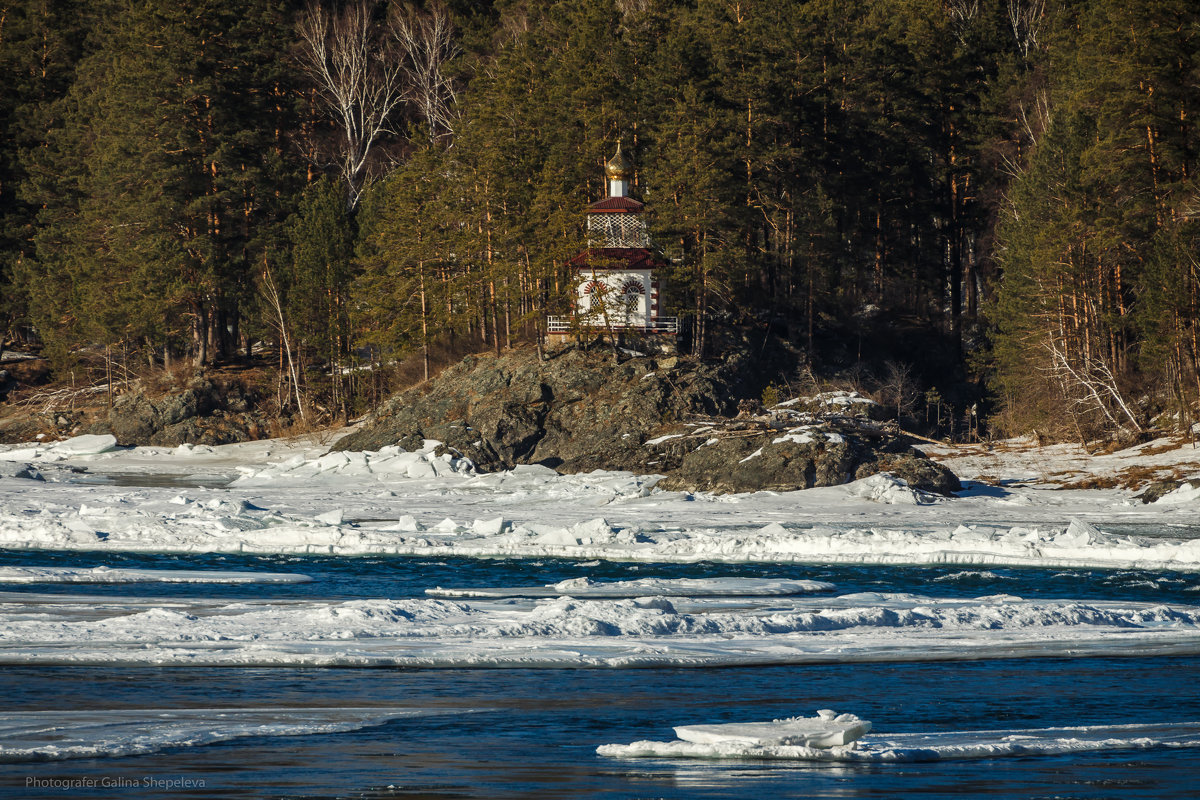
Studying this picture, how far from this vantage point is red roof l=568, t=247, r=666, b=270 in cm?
4834

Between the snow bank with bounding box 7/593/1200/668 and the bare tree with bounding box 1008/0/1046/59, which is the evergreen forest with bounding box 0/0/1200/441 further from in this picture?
the snow bank with bounding box 7/593/1200/668

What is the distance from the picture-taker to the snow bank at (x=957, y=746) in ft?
39.7

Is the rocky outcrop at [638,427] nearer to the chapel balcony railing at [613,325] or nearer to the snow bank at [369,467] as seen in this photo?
the snow bank at [369,467]

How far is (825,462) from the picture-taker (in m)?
36.5

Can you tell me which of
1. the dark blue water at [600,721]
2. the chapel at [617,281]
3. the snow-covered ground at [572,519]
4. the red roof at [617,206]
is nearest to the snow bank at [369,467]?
the snow-covered ground at [572,519]

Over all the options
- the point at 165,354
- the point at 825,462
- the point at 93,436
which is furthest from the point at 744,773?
the point at 165,354

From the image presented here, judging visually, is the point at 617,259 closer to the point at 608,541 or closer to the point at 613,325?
the point at 613,325

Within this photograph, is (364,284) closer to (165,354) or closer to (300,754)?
(165,354)

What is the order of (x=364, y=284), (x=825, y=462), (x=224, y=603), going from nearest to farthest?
(x=224, y=603) < (x=825, y=462) < (x=364, y=284)

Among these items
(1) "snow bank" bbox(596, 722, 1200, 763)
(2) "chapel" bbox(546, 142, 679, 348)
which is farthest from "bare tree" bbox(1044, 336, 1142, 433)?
(1) "snow bank" bbox(596, 722, 1200, 763)

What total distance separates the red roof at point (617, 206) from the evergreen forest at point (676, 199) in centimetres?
56

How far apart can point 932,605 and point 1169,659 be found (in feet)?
12.9

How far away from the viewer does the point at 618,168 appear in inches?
1964

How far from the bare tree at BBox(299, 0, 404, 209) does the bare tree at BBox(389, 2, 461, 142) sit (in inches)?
33.3
